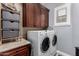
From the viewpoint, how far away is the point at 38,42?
170 centimetres

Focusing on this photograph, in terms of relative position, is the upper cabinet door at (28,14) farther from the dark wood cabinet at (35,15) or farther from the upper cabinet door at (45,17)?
the upper cabinet door at (45,17)

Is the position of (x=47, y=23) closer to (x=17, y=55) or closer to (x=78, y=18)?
(x=78, y=18)

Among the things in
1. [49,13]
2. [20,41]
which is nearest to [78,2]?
[49,13]

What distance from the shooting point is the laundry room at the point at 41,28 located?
1.61 m

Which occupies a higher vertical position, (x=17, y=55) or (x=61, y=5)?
(x=61, y=5)

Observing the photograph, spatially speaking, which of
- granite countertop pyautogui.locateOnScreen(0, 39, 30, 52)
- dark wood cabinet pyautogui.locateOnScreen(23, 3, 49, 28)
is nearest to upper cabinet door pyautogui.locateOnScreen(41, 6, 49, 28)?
dark wood cabinet pyautogui.locateOnScreen(23, 3, 49, 28)

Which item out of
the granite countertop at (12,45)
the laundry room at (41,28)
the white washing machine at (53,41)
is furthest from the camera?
the white washing machine at (53,41)

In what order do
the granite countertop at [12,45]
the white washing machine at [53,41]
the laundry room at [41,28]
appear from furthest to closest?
the white washing machine at [53,41], the laundry room at [41,28], the granite countertop at [12,45]

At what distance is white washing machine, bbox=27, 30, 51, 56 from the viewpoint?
5.50 feet

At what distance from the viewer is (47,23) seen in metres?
1.71

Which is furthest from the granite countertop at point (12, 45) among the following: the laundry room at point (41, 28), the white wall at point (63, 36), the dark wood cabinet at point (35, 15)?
the white wall at point (63, 36)

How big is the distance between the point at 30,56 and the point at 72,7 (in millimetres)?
945

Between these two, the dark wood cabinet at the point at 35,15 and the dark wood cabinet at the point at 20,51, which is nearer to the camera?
the dark wood cabinet at the point at 20,51

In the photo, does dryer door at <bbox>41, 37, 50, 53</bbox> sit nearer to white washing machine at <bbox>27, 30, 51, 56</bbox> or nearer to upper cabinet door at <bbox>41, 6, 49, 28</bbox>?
white washing machine at <bbox>27, 30, 51, 56</bbox>
